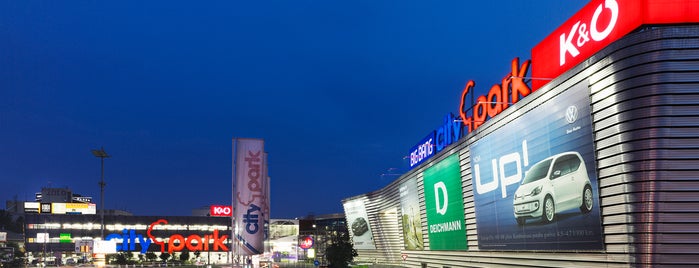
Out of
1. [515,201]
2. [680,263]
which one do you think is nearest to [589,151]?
[680,263]

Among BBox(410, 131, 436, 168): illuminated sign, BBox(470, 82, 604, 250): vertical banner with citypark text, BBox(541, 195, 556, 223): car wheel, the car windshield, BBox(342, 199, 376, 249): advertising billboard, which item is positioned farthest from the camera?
BBox(342, 199, 376, 249): advertising billboard

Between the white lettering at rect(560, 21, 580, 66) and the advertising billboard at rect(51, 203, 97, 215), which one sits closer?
the white lettering at rect(560, 21, 580, 66)

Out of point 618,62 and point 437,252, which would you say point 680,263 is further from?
point 437,252

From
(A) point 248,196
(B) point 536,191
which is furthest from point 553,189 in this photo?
(A) point 248,196

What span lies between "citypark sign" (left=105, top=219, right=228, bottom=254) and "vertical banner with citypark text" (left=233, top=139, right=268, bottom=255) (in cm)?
10930

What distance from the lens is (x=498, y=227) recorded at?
2859 cm

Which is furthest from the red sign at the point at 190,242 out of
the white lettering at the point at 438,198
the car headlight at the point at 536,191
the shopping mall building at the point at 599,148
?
the car headlight at the point at 536,191

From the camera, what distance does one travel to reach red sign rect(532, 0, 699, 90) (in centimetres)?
1678

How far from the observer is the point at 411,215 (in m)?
49.2

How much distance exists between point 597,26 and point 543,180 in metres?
5.76

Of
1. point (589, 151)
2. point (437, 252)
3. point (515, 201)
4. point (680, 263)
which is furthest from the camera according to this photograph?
point (437, 252)

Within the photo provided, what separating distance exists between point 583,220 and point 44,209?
14770 centimetres

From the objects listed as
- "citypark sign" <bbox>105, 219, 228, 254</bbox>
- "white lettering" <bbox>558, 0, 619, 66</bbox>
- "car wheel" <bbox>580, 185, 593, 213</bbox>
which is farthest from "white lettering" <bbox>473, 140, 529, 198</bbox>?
"citypark sign" <bbox>105, 219, 228, 254</bbox>

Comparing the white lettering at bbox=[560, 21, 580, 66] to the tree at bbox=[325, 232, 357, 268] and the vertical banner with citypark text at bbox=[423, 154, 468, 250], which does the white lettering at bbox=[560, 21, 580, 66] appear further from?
the tree at bbox=[325, 232, 357, 268]
